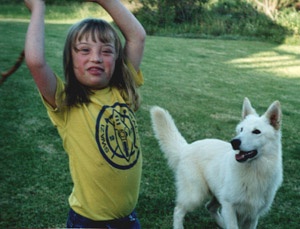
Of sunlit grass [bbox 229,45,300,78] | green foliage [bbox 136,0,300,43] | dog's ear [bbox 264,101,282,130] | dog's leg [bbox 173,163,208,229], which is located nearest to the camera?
dog's ear [bbox 264,101,282,130]

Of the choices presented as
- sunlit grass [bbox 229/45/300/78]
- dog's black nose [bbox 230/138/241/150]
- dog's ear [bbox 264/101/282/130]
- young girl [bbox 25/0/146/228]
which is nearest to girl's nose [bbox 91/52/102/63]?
young girl [bbox 25/0/146/228]

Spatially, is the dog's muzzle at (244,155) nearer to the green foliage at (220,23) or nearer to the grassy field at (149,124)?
the grassy field at (149,124)

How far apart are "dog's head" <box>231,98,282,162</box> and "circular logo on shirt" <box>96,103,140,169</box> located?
3.22 ft

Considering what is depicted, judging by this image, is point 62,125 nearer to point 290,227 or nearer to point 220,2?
point 290,227

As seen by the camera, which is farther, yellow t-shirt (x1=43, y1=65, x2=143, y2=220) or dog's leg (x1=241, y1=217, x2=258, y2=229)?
dog's leg (x1=241, y1=217, x2=258, y2=229)

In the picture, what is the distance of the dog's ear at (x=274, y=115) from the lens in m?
2.39

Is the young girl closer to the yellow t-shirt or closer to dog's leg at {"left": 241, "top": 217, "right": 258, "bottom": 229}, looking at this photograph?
the yellow t-shirt

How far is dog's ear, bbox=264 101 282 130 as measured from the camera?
2.39 metres

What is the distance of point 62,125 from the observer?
1510 mm

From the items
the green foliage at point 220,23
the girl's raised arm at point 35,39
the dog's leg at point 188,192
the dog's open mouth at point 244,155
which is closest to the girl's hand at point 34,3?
the girl's raised arm at point 35,39

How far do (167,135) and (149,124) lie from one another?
182 cm

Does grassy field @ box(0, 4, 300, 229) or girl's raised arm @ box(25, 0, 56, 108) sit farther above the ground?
girl's raised arm @ box(25, 0, 56, 108)

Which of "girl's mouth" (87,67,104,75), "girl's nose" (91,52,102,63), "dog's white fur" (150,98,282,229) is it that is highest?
"girl's nose" (91,52,102,63)

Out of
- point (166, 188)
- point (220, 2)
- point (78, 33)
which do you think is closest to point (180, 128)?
point (166, 188)
